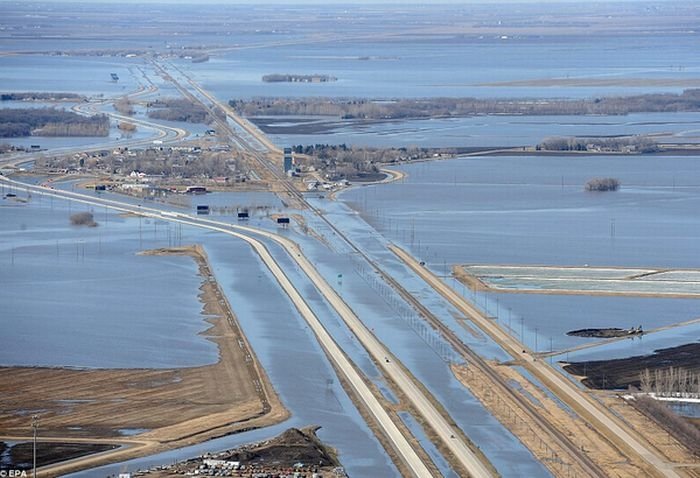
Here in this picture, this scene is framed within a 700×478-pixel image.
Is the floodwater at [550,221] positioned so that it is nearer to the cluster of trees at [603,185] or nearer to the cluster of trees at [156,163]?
the cluster of trees at [603,185]

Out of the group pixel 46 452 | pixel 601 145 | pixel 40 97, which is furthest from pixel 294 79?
pixel 46 452

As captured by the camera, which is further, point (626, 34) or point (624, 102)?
point (626, 34)

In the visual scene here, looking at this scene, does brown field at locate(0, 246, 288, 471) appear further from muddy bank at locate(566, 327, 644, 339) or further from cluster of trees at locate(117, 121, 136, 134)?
cluster of trees at locate(117, 121, 136, 134)

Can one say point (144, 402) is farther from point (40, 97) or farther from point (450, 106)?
point (40, 97)

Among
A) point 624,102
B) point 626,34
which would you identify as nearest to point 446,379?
point 624,102

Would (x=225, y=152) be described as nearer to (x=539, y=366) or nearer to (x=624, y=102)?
(x=624, y=102)
